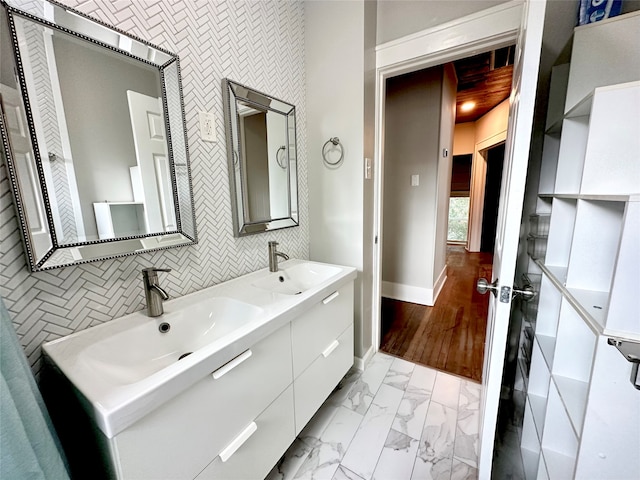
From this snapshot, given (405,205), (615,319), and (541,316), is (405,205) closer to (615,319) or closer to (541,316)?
(541,316)

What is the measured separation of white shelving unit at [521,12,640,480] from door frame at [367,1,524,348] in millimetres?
350

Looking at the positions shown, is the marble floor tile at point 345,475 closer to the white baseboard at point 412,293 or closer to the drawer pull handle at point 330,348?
the drawer pull handle at point 330,348

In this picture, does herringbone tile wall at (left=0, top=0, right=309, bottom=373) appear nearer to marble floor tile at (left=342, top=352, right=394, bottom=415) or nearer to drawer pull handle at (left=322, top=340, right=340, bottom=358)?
drawer pull handle at (left=322, top=340, right=340, bottom=358)

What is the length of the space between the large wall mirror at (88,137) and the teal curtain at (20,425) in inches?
13.5

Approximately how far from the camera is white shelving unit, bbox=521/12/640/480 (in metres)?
0.65

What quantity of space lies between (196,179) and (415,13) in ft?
5.25

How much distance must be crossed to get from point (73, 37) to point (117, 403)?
1080mm

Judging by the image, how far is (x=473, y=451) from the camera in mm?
1312

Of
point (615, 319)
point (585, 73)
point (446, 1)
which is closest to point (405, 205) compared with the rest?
point (446, 1)

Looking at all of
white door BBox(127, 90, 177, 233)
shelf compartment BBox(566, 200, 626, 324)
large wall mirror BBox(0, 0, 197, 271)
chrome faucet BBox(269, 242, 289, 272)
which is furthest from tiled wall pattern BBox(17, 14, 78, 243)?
shelf compartment BBox(566, 200, 626, 324)

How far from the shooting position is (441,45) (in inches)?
58.8

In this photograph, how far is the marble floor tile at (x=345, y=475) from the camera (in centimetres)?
120

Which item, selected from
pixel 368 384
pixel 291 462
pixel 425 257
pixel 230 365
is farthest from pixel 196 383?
pixel 425 257

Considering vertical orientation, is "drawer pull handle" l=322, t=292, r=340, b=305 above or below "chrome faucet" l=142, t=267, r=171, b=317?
below
